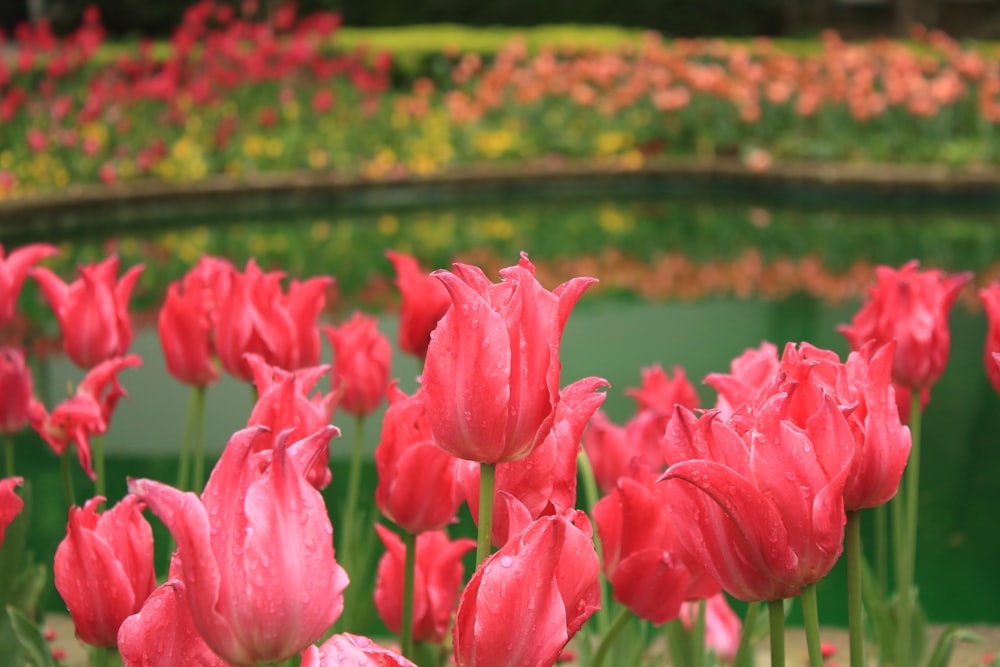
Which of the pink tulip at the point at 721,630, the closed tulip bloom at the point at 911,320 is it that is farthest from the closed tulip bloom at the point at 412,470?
the pink tulip at the point at 721,630

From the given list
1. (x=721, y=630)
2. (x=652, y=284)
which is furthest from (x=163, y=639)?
(x=652, y=284)

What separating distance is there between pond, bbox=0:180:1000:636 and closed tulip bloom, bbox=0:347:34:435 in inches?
70.9

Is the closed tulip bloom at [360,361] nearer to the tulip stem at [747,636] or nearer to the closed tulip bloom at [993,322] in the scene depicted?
the tulip stem at [747,636]

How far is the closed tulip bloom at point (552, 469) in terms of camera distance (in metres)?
1.02

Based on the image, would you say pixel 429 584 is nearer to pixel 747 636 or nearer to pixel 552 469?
pixel 747 636

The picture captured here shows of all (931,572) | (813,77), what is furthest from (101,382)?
(813,77)

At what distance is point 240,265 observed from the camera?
8078 millimetres

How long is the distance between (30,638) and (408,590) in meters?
0.39

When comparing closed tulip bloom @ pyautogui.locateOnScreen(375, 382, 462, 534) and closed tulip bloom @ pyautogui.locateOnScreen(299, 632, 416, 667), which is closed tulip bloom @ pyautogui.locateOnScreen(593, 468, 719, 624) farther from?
closed tulip bloom @ pyautogui.locateOnScreen(299, 632, 416, 667)

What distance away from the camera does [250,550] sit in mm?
770

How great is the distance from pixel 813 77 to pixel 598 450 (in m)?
10.7

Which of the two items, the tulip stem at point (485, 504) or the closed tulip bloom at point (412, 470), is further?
the closed tulip bloom at point (412, 470)

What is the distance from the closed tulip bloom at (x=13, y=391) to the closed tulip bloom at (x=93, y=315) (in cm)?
10

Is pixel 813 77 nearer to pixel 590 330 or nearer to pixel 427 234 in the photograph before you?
pixel 427 234
